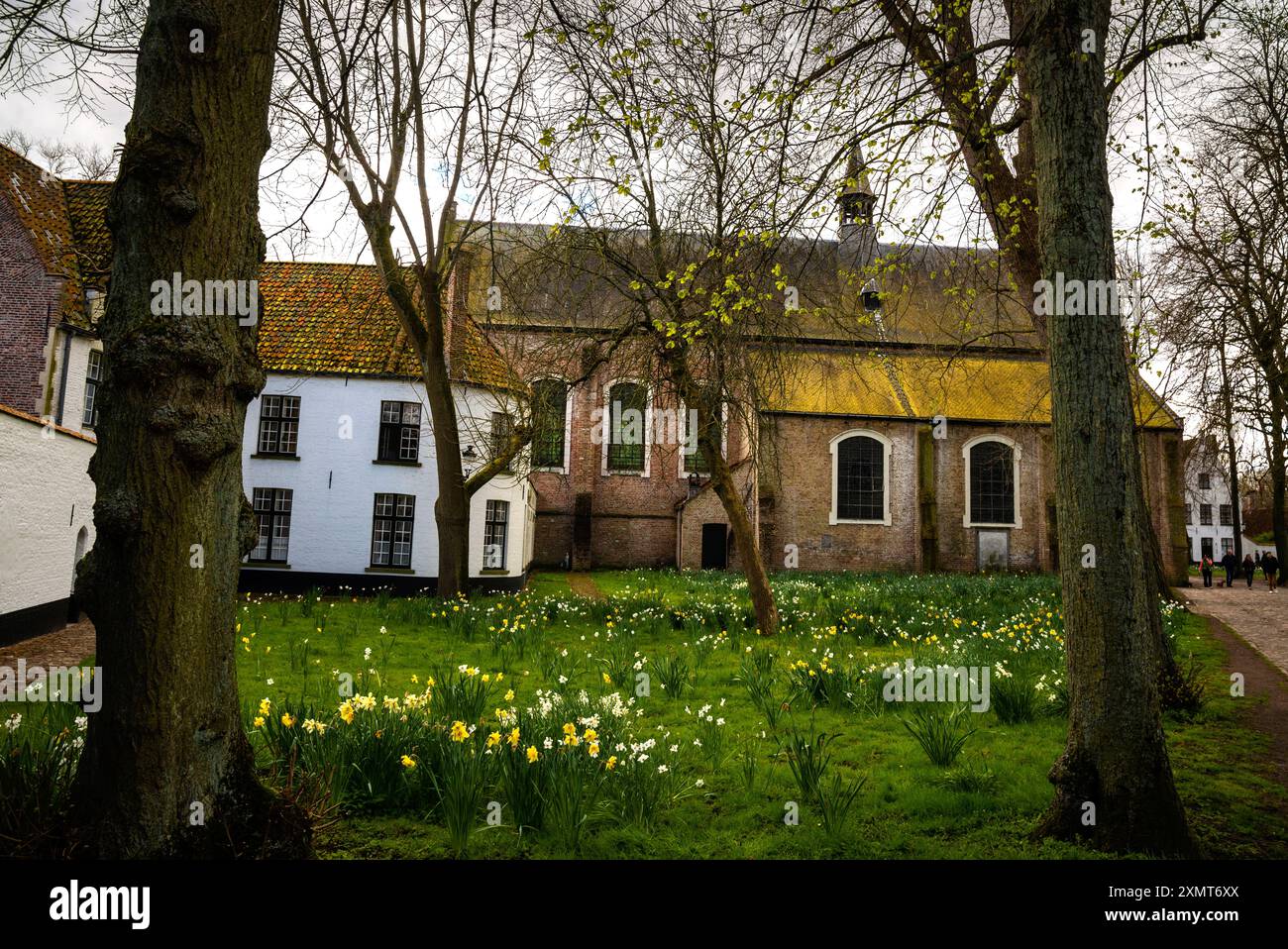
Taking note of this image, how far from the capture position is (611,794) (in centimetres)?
405

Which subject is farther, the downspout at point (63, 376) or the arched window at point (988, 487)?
the arched window at point (988, 487)

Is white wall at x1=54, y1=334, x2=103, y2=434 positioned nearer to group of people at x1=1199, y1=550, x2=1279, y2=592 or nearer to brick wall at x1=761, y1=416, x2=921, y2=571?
brick wall at x1=761, y1=416, x2=921, y2=571

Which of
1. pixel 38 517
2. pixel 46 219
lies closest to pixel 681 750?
pixel 38 517

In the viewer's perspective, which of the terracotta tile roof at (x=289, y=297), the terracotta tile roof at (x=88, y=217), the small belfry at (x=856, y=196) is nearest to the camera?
the small belfry at (x=856, y=196)

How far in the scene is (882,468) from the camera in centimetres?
2936

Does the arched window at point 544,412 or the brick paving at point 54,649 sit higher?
the arched window at point 544,412

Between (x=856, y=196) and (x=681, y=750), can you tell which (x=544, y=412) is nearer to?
(x=856, y=196)

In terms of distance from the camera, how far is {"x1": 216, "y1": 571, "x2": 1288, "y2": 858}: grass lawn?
3.74m

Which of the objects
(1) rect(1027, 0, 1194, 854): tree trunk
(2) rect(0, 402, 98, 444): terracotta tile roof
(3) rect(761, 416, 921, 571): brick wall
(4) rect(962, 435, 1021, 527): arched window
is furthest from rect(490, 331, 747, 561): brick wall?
(1) rect(1027, 0, 1194, 854): tree trunk

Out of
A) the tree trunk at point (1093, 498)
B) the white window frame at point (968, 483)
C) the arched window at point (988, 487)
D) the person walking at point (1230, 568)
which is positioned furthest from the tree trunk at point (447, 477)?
the person walking at point (1230, 568)

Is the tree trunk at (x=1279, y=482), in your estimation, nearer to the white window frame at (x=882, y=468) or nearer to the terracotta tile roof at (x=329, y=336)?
the white window frame at (x=882, y=468)

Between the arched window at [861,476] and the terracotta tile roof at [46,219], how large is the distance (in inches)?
950

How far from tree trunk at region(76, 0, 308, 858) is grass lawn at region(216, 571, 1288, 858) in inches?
31.3

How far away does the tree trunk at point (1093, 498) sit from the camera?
370 centimetres
